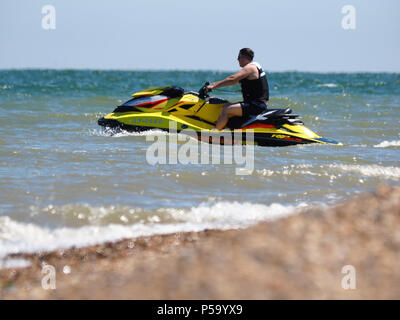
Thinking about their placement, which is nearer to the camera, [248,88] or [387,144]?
[248,88]

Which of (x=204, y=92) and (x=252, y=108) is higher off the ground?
(x=204, y=92)

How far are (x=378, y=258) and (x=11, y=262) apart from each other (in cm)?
238

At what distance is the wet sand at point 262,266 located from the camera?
247 centimetres

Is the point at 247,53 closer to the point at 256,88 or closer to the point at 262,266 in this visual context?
the point at 256,88

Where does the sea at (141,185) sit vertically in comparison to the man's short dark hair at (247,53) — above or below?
below

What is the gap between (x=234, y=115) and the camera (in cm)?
808

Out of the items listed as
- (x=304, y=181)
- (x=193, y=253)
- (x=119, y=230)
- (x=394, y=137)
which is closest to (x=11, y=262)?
(x=119, y=230)

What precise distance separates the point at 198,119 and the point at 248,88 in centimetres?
93

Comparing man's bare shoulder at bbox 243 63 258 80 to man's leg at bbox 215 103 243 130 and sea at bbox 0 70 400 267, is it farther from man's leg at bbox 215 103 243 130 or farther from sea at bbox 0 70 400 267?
sea at bbox 0 70 400 267

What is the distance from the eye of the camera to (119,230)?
13.8 ft
